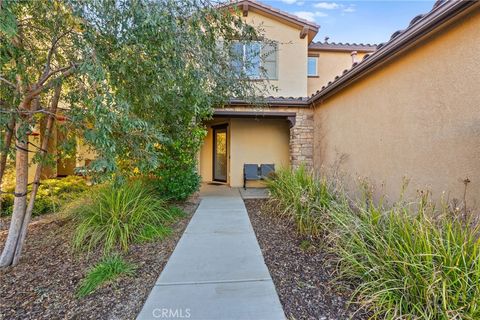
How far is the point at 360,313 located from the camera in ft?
7.84

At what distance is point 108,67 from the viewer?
276 cm

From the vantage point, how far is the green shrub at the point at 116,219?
4059 millimetres

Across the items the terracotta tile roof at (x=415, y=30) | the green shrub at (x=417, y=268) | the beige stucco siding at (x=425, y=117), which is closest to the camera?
the green shrub at (x=417, y=268)

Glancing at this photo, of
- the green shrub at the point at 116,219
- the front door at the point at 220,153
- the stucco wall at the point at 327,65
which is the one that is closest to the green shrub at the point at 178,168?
the green shrub at the point at 116,219

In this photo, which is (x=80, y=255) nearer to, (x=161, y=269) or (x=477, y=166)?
(x=161, y=269)

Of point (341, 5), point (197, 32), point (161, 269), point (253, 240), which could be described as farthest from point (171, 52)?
point (341, 5)

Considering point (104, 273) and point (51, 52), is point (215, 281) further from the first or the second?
point (51, 52)

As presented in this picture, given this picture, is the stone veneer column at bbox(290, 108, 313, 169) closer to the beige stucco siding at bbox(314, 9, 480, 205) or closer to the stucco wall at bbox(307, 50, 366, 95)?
the beige stucco siding at bbox(314, 9, 480, 205)

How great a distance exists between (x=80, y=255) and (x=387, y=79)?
5943mm

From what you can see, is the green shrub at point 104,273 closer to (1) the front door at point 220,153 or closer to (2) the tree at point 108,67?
(2) the tree at point 108,67

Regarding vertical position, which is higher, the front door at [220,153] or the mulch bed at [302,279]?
the front door at [220,153]

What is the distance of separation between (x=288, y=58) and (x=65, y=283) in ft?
30.4

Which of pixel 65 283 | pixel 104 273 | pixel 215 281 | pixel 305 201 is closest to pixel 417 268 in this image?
pixel 215 281

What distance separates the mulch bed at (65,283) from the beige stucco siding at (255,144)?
5.69m
